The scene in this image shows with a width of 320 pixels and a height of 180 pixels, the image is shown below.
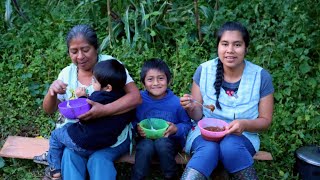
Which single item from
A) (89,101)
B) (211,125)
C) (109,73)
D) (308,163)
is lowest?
(308,163)

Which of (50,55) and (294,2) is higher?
(294,2)

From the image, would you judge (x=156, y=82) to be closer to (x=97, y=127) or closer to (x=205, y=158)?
(x=97, y=127)

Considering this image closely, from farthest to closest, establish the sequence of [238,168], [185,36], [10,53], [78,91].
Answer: [10,53] < [185,36] < [78,91] < [238,168]

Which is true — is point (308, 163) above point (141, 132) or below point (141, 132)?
below

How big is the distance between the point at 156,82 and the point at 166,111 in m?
0.24

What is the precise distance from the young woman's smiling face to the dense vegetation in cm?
96

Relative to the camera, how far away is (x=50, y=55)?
16.0ft

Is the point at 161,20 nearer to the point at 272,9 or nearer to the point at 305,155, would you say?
the point at 272,9

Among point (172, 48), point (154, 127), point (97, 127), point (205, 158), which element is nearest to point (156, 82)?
point (154, 127)

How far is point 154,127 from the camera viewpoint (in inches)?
141

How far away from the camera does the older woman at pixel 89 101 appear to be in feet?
10.8

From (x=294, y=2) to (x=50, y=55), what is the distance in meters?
2.59

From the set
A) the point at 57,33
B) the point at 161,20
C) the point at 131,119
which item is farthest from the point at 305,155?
the point at 57,33

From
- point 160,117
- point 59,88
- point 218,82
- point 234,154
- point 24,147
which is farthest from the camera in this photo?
point 24,147
